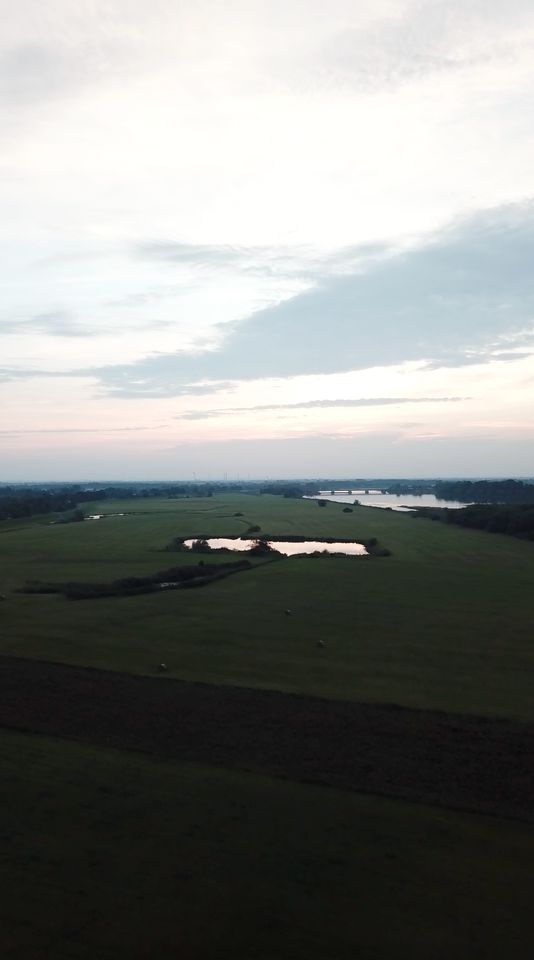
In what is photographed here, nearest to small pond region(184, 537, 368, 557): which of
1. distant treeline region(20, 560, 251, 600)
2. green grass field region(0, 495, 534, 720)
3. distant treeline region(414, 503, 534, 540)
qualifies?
green grass field region(0, 495, 534, 720)

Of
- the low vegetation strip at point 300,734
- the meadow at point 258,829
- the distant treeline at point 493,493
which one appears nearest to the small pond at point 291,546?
the meadow at point 258,829

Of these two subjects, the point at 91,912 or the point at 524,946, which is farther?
the point at 91,912

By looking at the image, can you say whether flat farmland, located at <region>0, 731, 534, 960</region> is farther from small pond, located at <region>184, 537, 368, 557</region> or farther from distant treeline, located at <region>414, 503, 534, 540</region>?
distant treeline, located at <region>414, 503, 534, 540</region>

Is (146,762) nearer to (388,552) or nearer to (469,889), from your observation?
(469,889)

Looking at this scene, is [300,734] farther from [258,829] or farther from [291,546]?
[291,546]

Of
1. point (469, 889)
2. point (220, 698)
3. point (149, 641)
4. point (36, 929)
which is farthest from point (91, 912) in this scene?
point (149, 641)
